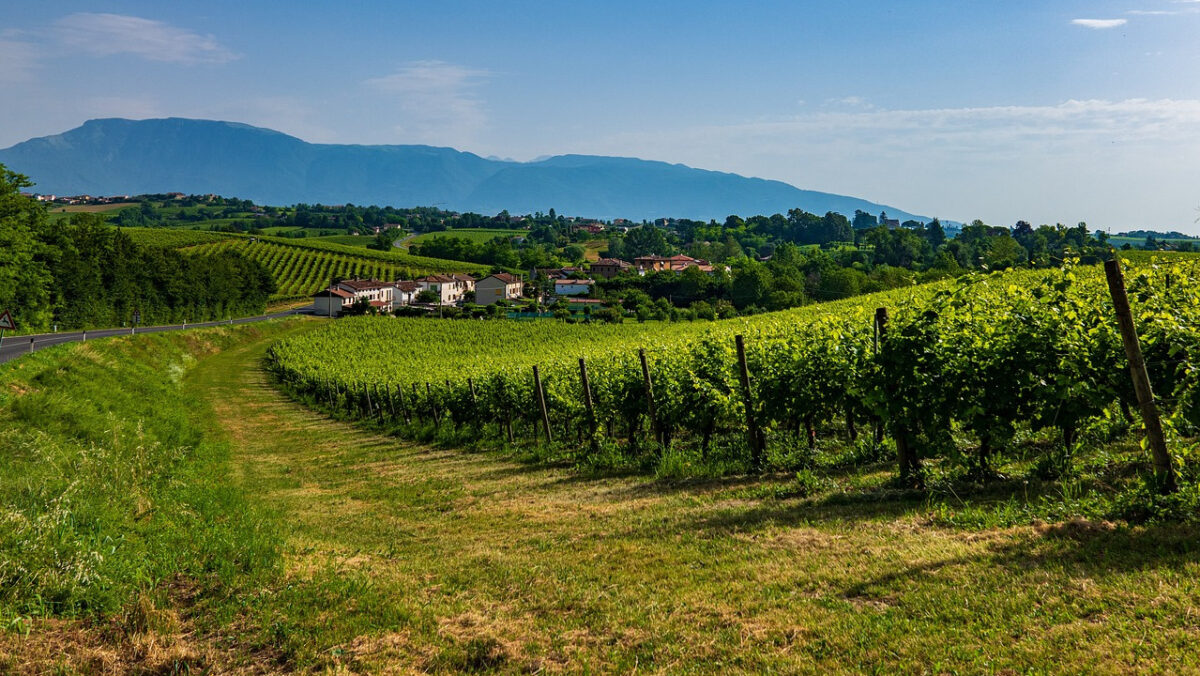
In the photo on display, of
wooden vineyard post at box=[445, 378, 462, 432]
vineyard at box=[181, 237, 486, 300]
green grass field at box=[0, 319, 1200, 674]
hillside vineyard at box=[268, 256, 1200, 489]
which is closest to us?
green grass field at box=[0, 319, 1200, 674]

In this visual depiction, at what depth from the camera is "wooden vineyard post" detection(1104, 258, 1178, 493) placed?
6316 millimetres

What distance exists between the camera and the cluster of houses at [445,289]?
108500mm

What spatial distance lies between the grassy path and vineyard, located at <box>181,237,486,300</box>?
130m

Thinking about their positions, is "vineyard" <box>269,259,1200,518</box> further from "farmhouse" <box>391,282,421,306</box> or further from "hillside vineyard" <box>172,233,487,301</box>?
"hillside vineyard" <box>172,233,487,301</box>

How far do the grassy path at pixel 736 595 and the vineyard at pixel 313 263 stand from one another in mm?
129909

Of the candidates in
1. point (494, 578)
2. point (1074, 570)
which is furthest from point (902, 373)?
point (494, 578)

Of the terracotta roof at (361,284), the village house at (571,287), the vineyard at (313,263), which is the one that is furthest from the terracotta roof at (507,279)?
the terracotta roof at (361,284)

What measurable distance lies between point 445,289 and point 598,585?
453ft

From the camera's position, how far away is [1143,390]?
6445 millimetres

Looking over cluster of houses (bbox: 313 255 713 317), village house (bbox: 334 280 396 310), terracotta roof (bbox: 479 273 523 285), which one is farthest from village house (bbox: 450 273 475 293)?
village house (bbox: 334 280 396 310)

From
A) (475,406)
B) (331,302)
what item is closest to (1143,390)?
(475,406)

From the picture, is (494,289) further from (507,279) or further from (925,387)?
(925,387)

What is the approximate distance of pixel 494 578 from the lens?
291 inches

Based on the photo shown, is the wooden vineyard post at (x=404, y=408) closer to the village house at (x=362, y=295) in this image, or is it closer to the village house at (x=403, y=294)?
the village house at (x=362, y=295)
